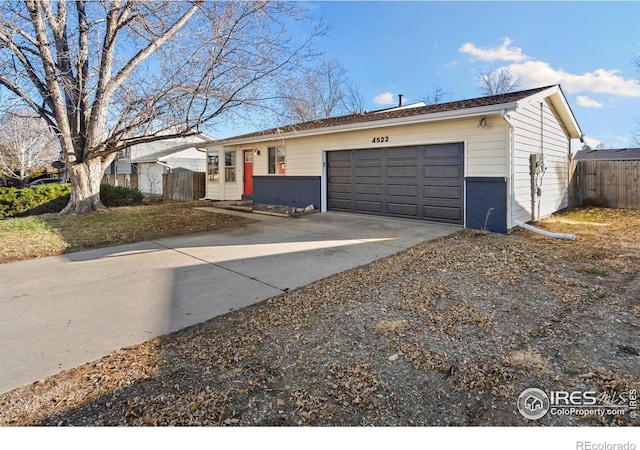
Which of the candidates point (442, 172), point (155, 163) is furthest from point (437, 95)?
point (155, 163)

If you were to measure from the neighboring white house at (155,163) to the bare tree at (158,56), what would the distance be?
11.9 m

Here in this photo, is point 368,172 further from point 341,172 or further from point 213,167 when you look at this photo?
point 213,167

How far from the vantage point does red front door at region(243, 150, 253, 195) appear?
14501mm

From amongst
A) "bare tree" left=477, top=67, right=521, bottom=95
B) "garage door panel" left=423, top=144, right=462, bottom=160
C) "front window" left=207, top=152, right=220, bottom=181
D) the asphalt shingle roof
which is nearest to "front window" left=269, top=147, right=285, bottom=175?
the asphalt shingle roof

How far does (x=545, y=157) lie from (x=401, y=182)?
162 inches

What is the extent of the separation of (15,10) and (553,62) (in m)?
17.8

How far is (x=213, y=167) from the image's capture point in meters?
16.3

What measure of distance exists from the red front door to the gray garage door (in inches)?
172

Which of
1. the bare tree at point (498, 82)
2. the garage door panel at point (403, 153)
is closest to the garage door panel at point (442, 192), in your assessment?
the garage door panel at point (403, 153)

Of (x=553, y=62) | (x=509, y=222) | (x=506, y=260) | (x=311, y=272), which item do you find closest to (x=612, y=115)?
(x=553, y=62)

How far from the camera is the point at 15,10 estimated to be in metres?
8.12

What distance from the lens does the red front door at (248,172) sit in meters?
14.5

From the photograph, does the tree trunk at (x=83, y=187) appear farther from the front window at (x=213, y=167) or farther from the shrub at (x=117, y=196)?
the front window at (x=213, y=167)

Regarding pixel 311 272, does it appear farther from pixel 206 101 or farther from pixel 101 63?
pixel 101 63
